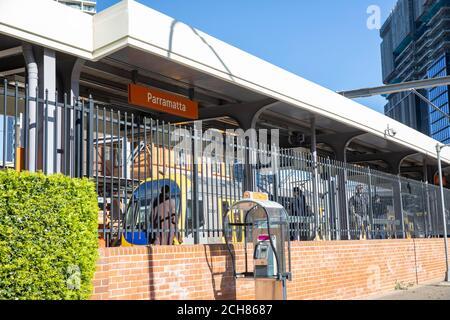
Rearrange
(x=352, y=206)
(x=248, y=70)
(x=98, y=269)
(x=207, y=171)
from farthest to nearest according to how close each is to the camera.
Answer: (x=352, y=206), (x=248, y=70), (x=207, y=171), (x=98, y=269)

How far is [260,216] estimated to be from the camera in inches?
442

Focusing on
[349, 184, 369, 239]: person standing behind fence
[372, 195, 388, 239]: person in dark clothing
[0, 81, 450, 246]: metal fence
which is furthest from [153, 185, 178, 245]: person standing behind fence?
[372, 195, 388, 239]: person in dark clothing

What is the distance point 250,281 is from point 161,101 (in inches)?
194

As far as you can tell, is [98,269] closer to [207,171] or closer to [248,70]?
[207,171]

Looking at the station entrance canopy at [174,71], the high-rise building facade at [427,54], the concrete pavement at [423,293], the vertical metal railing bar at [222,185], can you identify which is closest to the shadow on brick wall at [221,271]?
the vertical metal railing bar at [222,185]

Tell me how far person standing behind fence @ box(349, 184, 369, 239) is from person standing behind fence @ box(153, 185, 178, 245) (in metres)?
7.65

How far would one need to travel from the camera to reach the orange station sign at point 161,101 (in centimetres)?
1318

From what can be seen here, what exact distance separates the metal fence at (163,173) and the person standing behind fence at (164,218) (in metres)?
0.02

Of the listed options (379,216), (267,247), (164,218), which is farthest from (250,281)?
(379,216)

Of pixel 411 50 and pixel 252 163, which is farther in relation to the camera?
pixel 411 50

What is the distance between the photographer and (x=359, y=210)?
17031mm

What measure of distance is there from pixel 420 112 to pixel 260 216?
135m

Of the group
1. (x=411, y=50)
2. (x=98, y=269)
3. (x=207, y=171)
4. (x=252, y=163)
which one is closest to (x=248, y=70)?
(x=252, y=163)

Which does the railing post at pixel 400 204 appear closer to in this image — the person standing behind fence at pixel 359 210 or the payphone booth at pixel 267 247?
the person standing behind fence at pixel 359 210
